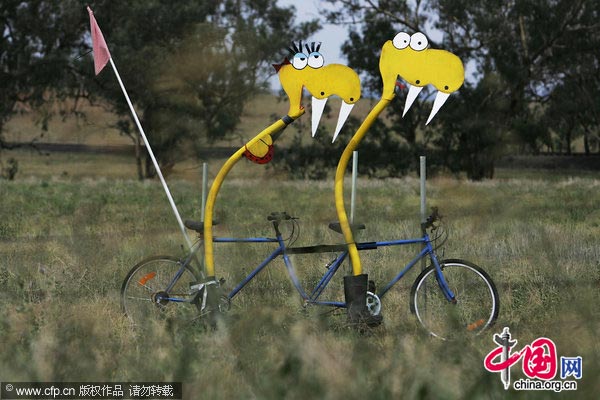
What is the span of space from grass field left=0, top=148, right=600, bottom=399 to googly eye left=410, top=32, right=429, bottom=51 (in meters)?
1.87

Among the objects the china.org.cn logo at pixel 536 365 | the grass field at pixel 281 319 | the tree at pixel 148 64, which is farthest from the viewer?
the tree at pixel 148 64

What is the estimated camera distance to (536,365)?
588cm

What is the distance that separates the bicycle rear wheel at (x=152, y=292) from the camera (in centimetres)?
757

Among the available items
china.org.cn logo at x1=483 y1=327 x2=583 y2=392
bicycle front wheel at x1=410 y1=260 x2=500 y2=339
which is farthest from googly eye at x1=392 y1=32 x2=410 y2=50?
china.org.cn logo at x1=483 y1=327 x2=583 y2=392

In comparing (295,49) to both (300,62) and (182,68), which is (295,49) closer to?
(300,62)

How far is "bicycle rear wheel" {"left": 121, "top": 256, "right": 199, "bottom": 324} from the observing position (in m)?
7.57

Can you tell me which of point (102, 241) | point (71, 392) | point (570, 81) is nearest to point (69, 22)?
point (570, 81)

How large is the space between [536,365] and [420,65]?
232 centimetres

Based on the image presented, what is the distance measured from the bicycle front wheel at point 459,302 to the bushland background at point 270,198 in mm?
170

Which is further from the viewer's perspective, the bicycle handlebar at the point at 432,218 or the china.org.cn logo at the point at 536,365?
the bicycle handlebar at the point at 432,218

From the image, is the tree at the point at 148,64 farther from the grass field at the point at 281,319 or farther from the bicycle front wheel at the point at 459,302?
the bicycle front wheel at the point at 459,302

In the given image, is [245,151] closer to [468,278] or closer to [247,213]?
[468,278]

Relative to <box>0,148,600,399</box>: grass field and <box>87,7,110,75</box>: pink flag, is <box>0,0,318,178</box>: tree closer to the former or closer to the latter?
<box>0,148,600,399</box>: grass field

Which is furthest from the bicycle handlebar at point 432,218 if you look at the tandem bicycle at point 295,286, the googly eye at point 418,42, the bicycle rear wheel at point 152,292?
the bicycle rear wheel at point 152,292
